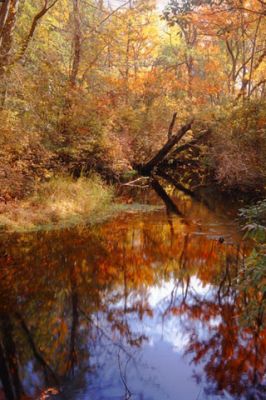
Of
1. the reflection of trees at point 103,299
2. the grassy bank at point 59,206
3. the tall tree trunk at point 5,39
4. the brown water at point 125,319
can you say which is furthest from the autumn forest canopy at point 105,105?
the brown water at point 125,319

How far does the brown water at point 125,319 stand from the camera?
448 cm

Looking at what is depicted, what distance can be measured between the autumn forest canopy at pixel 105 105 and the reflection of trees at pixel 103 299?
10.8ft

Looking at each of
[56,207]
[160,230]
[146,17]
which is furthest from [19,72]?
[146,17]

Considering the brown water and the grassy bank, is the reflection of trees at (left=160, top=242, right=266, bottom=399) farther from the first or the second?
the grassy bank

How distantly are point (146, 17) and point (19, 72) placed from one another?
19.9 meters

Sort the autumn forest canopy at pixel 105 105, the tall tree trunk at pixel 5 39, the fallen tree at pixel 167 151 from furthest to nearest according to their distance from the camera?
the fallen tree at pixel 167 151 < the autumn forest canopy at pixel 105 105 < the tall tree trunk at pixel 5 39

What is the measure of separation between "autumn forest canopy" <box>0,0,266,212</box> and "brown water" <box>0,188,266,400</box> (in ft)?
11.9

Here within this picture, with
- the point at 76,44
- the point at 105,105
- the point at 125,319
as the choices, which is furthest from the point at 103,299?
the point at 76,44

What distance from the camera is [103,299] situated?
6.65 metres

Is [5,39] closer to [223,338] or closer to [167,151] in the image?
[223,338]

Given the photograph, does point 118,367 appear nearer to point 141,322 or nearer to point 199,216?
point 141,322

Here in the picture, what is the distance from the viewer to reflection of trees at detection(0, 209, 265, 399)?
16.0ft

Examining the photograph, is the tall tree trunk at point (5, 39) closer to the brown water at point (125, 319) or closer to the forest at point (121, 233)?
the forest at point (121, 233)

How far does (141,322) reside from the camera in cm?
600
